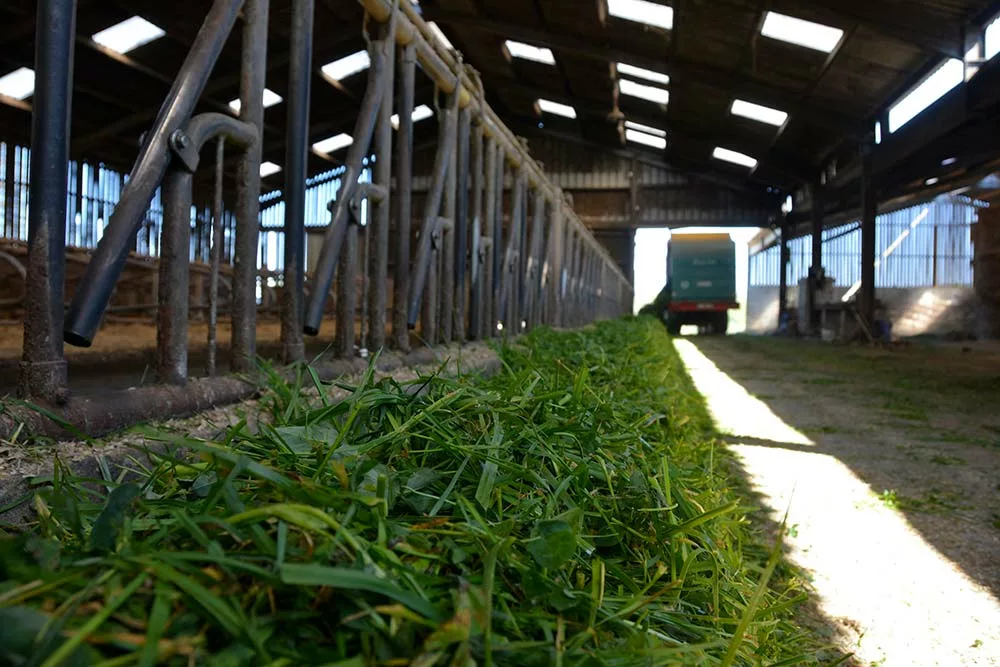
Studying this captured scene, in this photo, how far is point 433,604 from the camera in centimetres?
64

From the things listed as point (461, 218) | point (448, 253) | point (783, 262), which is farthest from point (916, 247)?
point (448, 253)

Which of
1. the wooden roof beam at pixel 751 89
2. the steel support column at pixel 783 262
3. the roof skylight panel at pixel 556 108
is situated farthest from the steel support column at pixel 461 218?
the steel support column at pixel 783 262

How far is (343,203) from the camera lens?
2.41 metres

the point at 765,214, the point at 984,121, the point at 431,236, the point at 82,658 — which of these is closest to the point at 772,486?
the point at 431,236

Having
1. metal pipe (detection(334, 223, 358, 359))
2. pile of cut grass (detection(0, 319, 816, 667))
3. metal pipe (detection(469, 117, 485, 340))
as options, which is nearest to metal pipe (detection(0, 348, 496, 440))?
pile of cut grass (detection(0, 319, 816, 667))

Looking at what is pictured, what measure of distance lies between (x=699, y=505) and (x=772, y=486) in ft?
6.72

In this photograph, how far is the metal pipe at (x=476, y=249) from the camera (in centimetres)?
469

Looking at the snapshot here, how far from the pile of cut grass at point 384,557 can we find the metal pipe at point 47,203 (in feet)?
1.16

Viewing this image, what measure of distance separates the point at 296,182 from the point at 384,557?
183cm

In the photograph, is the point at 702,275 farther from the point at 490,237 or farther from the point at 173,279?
the point at 173,279

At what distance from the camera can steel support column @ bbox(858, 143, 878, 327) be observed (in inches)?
566

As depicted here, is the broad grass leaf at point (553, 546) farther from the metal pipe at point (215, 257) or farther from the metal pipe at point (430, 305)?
the metal pipe at point (430, 305)

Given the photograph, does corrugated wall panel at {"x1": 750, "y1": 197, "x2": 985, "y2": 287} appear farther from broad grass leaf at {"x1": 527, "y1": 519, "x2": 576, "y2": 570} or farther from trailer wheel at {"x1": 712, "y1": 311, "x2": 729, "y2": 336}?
broad grass leaf at {"x1": 527, "y1": 519, "x2": 576, "y2": 570}

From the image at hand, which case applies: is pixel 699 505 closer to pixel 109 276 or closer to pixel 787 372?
pixel 109 276
